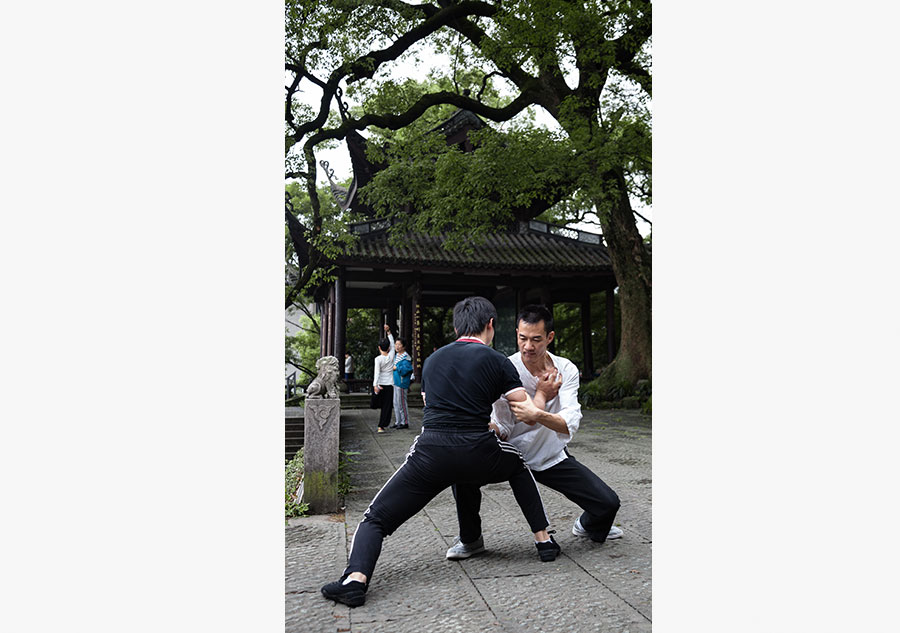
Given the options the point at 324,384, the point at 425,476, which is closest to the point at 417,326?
the point at 324,384

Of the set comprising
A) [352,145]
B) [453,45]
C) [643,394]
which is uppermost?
[453,45]

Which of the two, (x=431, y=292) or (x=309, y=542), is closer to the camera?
(x=309, y=542)

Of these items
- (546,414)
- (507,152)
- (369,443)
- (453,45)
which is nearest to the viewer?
(546,414)

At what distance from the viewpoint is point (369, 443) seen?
7586 mm

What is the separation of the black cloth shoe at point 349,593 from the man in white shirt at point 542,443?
720 millimetres

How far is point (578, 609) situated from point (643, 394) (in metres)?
4.75

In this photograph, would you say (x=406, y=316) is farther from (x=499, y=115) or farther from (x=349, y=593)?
(x=349, y=593)

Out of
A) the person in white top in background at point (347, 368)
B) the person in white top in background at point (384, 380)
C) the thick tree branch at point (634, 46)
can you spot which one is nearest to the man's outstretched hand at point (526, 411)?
the thick tree branch at point (634, 46)

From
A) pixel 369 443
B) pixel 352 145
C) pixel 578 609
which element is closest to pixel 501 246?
pixel 352 145

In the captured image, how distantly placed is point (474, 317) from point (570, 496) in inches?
44.9

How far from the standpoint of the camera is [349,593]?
2502 millimetres

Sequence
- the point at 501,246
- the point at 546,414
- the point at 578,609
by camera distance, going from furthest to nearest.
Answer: the point at 501,246, the point at 546,414, the point at 578,609

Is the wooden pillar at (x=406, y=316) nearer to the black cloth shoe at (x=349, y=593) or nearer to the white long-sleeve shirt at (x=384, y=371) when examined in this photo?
the white long-sleeve shirt at (x=384, y=371)

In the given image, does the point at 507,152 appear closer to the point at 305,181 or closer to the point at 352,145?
the point at 305,181
